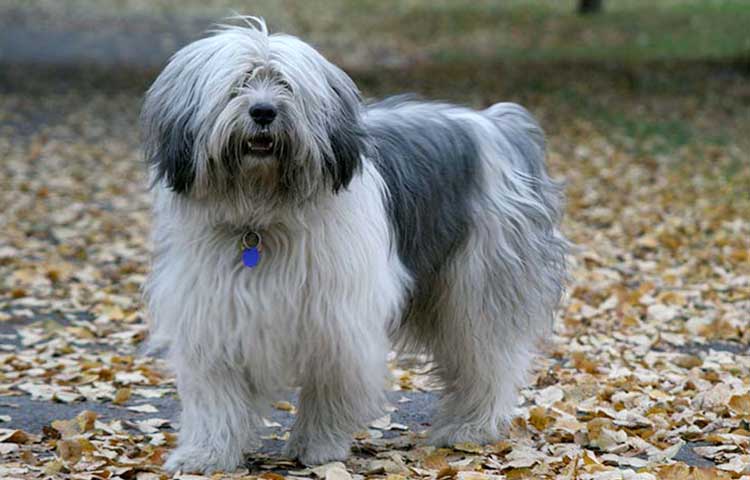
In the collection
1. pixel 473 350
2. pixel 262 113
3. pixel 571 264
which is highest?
pixel 262 113

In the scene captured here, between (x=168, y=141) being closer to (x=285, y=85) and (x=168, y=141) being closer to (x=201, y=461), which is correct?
(x=285, y=85)

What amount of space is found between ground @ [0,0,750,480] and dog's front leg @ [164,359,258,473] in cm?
12

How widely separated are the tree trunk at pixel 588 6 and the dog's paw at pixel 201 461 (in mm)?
25942

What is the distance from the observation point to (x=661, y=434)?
5934 mm

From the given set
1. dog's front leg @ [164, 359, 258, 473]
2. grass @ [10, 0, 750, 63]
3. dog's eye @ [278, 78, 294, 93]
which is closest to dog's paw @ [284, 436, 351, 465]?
dog's front leg @ [164, 359, 258, 473]

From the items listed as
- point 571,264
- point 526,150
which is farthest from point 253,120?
point 571,264

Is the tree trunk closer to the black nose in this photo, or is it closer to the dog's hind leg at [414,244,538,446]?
the dog's hind leg at [414,244,538,446]

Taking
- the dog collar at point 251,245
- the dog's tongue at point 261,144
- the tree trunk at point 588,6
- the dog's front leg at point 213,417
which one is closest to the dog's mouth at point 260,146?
the dog's tongue at point 261,144

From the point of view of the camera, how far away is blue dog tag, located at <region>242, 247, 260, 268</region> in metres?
5.13

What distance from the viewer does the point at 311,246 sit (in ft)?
17.0

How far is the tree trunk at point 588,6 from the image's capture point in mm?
30175

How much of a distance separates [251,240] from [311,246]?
229mm

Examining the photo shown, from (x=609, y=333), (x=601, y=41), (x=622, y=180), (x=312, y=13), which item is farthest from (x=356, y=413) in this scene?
(x=312, y=13)

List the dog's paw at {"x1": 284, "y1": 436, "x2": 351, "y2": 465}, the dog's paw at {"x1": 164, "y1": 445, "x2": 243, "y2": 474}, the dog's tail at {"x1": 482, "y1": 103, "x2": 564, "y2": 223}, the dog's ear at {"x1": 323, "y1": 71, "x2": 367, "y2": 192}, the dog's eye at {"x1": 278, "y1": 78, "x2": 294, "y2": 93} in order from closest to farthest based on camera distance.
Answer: the dog's eye at {"x1": 278, "y1": 78, "x2": 294, "y2": 93} → the dog's ear at {"x1": 323, "y1": 71, "x2": 367, "y2": 192} → the dog's paw at {"x1": 164, "y1": 445, "x2": 243, "y2": 474} → the dog's paw at {"x1": 284, "y1": 436, "x2": 351, "y2": 465} → the dog's tail at {"x1": 482, "y1": 103, "x2": 564, "y2": 223}
